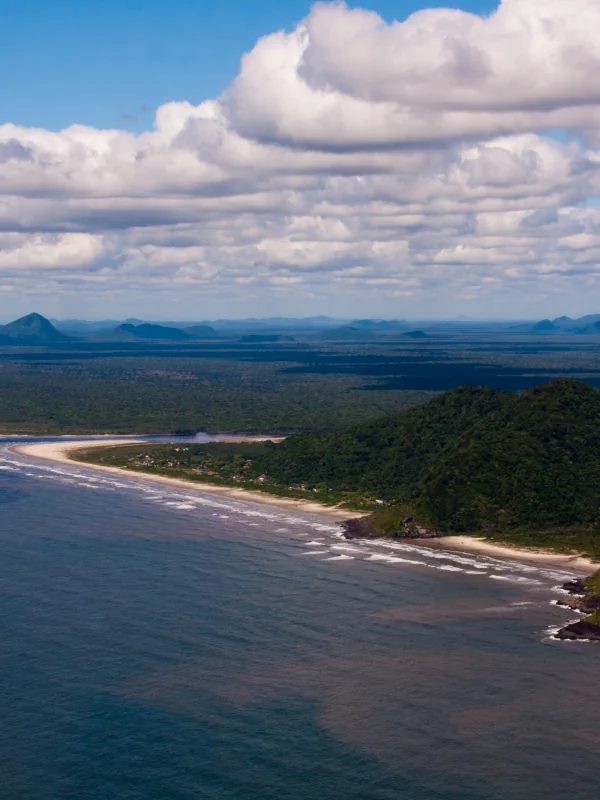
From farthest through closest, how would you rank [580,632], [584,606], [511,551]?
[511,551] < [584,606] < [580,632]

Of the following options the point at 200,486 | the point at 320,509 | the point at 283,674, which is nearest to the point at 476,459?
the point at 320,509

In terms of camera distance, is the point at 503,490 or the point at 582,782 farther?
the point at 503,490

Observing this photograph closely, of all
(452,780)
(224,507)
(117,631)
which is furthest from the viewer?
(224,507)

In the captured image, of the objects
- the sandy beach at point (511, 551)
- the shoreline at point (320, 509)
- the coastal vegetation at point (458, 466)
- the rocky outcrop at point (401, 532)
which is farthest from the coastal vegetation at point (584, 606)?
the rocky outcrop at point (401, 532)

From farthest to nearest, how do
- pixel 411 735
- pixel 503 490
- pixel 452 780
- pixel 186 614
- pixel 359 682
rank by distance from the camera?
pixel 503 490 → pixel 186 614 → pixel 359 682 → pixel 411 735 → pixel 452 780

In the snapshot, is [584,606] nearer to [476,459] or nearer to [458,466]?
[458,466]

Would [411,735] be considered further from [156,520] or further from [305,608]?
[156,520]

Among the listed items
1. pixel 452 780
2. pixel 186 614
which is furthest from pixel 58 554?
pixel 452 780

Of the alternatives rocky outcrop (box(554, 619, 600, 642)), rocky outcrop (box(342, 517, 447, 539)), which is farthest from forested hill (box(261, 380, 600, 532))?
rocky outcrop (box(554, 619, 600, 642))
